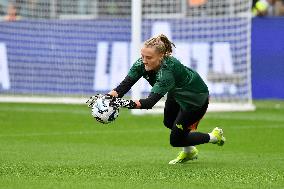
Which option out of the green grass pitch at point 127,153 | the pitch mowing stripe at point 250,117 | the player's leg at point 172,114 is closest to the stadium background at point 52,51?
the green grass pitch at point 127,153

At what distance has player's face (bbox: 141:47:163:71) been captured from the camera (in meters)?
11.2

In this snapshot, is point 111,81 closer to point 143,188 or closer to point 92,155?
point 92,155

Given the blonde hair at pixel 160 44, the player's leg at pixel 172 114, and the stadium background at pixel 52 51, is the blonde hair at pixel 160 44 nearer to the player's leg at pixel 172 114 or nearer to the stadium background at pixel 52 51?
the player's leg at pixel 172 114

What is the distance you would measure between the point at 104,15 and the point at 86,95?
77.2 inches

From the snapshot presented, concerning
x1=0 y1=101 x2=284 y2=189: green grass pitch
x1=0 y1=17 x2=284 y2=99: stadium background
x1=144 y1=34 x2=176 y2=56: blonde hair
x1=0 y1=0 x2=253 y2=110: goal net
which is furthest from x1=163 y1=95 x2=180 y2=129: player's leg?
x1=0 y1=17 x2=284 y2=99: stadium background

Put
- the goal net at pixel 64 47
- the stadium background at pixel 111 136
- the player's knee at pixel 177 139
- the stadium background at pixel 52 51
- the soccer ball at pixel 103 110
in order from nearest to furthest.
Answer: the stadium background at pixel 111 136, the soccer ball at pixel 103 110, the player's knee at pixel 177 139, the goal net at pixel 64 47, the stadium background at pixel 52 51

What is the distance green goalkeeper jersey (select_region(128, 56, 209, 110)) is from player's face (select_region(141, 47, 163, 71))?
0.21 ft

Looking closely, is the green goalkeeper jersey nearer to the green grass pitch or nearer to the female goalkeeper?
the female goalkeeper

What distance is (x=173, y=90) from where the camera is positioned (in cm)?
1169

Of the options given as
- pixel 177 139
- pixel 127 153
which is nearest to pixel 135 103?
pixel 177 139

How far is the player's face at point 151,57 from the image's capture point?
36.8ft

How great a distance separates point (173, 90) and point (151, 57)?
630 millimetres

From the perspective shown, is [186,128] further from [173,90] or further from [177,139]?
[173,90]

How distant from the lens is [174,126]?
11.8m
